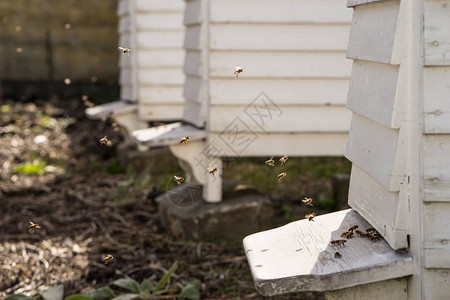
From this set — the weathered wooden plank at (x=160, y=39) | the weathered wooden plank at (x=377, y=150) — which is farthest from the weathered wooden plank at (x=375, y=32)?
the weathered wooden plank at (x=160, y=39)

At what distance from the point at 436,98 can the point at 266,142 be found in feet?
8.60

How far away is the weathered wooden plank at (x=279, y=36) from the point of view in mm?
4707

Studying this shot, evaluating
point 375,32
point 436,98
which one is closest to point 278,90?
point 375,32

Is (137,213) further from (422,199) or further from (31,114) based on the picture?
(31,114)

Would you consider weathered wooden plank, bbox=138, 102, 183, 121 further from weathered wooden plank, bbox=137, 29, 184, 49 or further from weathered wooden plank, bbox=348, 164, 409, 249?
weathered wooden plank, bbox=348, 164, 409, 249

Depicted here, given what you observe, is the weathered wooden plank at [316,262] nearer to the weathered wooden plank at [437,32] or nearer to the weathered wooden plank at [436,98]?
the weathered wooden plank at [436,98]

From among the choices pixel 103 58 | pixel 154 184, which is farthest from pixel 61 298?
pixel 103 58

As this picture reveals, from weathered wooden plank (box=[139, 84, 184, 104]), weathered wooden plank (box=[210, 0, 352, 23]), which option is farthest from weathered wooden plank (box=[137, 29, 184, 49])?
weathered wooden plank (box=[210, 0, 352, 23])

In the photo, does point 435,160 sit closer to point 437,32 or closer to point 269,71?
point 437,32

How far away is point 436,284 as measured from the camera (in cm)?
227

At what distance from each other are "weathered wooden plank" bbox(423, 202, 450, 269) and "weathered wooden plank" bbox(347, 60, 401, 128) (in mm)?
323

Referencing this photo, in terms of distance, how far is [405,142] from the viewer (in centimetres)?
229

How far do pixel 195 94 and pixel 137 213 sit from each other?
1385mm

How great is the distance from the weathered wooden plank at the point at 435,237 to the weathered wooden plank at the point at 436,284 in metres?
0.03
